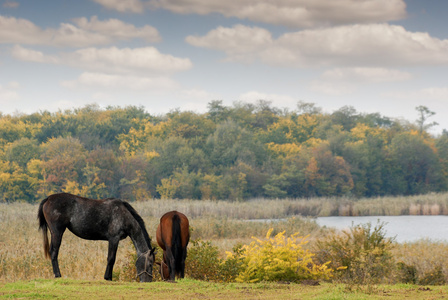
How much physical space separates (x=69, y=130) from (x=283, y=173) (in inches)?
1046

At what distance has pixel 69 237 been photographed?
2577cm

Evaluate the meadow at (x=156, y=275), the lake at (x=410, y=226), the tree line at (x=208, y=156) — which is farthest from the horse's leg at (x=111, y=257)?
the tree line at (x=208, y=156)

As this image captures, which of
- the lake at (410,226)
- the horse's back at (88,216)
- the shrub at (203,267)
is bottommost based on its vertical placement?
the lake at (410,226)

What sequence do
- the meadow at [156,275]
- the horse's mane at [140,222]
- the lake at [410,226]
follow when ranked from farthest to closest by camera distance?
the lake at [410,226]
the horse's mane at [140,222]
the meadow at [156,275]

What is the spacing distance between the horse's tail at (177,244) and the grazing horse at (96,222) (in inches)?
22.3

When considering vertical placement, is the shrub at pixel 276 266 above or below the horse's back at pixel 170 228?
below

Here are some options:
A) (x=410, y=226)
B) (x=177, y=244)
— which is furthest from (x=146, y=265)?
(x=410, y=226)

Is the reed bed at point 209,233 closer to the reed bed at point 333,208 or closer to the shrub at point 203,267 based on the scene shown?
the reed bed at point 333,208

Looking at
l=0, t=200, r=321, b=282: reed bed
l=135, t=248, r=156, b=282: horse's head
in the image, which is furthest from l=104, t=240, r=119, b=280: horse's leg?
l=0, t=200, r=321, b=282: reed bed

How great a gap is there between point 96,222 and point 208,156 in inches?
2229

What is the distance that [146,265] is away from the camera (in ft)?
37.8

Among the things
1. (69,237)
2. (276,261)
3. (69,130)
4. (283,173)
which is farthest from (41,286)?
(69,130)

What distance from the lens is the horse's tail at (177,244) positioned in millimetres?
11484

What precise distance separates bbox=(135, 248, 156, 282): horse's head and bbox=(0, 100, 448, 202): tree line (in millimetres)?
44911
